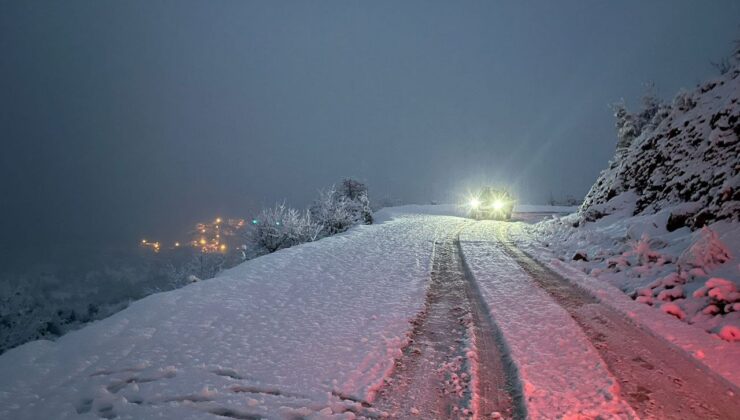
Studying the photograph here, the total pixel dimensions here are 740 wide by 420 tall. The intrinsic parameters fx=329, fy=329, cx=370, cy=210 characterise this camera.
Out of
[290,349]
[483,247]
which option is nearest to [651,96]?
[483,247]

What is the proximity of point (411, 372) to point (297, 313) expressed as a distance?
2653mm

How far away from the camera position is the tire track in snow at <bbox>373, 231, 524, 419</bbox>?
307 cm

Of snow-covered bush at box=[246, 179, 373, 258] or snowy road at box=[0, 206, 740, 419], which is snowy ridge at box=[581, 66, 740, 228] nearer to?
snowy road at box=[0, 206, 740, 419]

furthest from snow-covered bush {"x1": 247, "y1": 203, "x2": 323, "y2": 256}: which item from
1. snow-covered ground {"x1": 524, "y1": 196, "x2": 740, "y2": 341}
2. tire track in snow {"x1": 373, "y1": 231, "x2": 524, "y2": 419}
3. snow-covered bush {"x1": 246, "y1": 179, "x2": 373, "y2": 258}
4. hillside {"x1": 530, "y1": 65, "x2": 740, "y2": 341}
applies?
tire track in snow {"x1": 373, "y1": 231, "x2": 524, "y2": 419}

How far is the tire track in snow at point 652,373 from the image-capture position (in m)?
2.96

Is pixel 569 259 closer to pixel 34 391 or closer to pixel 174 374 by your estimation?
pixel 174 374

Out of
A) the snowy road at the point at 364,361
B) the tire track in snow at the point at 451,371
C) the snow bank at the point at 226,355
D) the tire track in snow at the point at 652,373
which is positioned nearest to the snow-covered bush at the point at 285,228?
the snow bank at the point at 226,355

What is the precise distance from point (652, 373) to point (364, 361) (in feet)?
10.4

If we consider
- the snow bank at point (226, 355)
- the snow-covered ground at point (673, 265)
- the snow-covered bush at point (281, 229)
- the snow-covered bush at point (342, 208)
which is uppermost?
the snow-covered bush at point (342, 208)

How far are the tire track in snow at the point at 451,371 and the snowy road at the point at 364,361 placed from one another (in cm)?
2

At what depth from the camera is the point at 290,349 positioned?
14.3 feet

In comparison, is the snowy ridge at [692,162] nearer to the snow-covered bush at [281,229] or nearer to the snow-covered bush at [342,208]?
the snow-covered bush at [342,208]

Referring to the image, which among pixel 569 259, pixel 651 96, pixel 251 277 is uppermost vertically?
pixel 651 96

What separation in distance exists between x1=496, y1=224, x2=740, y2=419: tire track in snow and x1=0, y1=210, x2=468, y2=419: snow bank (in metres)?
2.50
